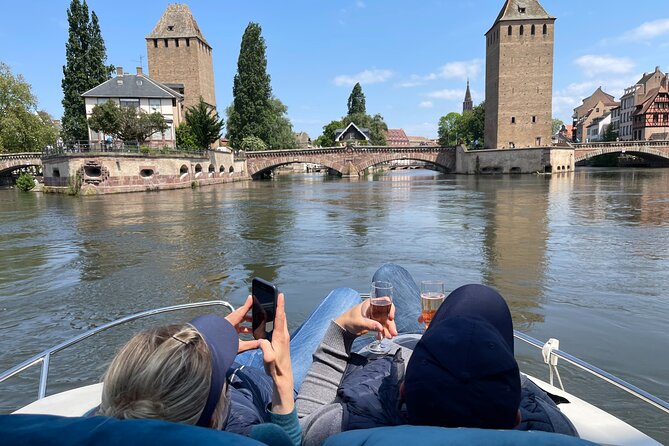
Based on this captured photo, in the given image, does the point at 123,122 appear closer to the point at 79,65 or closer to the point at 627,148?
the point at 79,65

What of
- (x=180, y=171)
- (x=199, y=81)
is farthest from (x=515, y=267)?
(x=199, y=81)

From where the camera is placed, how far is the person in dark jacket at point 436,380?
45.1 inches

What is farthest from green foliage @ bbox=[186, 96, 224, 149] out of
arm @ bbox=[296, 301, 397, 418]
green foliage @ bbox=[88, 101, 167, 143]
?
arm @ bbox=[296, 301, 397, 418]

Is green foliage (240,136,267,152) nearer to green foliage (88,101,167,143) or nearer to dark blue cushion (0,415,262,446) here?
green foliage (88,101,167,143)

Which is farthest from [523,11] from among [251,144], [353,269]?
[353,269]

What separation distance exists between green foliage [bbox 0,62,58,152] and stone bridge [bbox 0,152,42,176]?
3.78m

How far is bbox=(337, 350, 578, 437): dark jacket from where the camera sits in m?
1.42

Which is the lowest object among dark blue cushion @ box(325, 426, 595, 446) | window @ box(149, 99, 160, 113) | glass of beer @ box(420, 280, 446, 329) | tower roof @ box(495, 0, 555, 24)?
glass of beer @ box(420, 280, 446, 329)

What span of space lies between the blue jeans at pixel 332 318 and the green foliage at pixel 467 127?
57.5 meters

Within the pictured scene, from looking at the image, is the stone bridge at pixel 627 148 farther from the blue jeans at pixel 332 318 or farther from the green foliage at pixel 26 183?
the blue jeans at pixel 332 318

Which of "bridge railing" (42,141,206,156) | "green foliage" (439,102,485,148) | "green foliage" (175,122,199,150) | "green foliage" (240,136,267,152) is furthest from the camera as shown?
"green foliage" (439,102,485,148)

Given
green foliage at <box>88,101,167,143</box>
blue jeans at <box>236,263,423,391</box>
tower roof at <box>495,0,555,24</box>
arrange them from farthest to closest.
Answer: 1. tower roof at <box>495,0,555,24</box>
2. green foliage at <box>88,101,167,143</box>
3. blue jeans at <box>236,263,423,391</box>

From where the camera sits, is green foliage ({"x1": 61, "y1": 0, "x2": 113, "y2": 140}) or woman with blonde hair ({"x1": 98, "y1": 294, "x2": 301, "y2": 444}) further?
green foliage ({"x1": 61, "y1": 0, "x2": 113, "y2": 140})

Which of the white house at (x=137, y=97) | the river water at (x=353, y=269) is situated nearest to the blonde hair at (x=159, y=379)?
the river water at (x=353, y=269)
